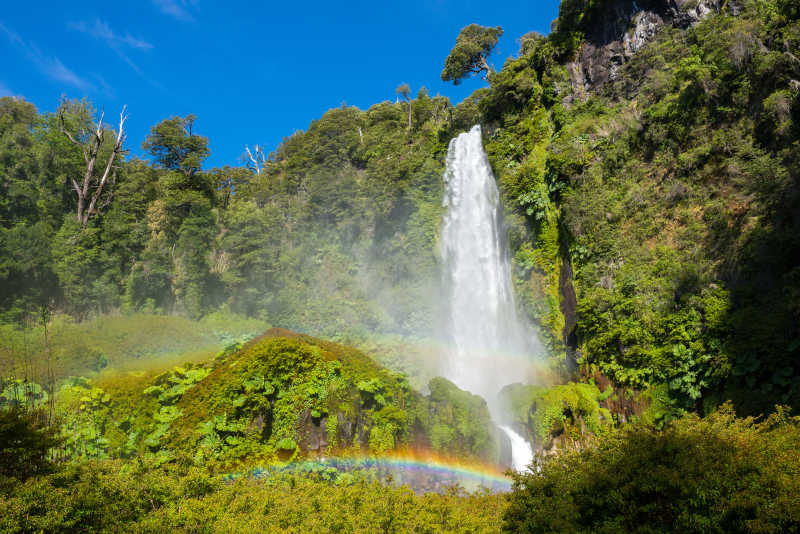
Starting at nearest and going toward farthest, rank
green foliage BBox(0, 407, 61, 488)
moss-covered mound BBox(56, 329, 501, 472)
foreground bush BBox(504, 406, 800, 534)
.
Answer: foreground bush BBox(504, 406, 800, 534) → green foliage BBox(0, 407, 61, 488) → moss-covered mound BBox(56, 329, 501, 472)

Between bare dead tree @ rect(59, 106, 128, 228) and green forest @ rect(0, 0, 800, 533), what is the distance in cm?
36

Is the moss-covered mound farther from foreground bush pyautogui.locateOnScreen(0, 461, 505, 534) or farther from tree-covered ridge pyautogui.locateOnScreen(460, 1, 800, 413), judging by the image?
tree-covered ridge pyautogui.locateOnScreen(460, 1, 800, 413)

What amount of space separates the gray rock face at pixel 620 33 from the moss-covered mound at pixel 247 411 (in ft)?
57.4

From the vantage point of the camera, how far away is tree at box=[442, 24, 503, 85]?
101 feet

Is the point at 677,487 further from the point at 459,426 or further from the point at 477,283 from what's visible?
the point at 477,283

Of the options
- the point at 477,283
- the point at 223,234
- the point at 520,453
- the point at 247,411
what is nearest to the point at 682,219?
the point at 520,453

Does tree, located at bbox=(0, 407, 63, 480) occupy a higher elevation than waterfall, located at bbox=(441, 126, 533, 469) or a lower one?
lower

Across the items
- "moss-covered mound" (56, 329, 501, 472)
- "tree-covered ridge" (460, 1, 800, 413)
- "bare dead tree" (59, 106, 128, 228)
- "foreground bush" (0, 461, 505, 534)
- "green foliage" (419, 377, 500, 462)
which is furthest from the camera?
"bare dead tree" (59, 106, 128, 228)

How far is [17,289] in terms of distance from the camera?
72.2 feet

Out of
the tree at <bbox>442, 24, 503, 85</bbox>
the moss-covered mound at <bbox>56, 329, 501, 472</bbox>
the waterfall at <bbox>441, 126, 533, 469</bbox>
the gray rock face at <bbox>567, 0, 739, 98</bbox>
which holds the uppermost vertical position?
the tree at <bbox>442, 24, 503, 85</bbox>

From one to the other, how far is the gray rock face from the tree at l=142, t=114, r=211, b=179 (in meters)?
26.5

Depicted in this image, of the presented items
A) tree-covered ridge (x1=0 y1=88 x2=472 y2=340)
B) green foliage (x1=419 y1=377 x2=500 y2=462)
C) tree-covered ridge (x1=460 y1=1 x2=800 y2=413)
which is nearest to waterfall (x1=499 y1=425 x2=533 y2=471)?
green foliage (x1=419 y1=377 x2=500 y2=462)

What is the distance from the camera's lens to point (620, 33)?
18.1 m

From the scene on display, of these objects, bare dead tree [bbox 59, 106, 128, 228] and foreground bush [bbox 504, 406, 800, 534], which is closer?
foreground bush [bbox 504, 406, 800, 534]
